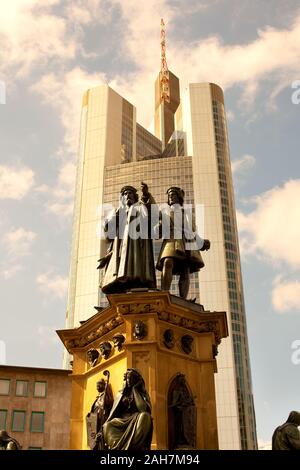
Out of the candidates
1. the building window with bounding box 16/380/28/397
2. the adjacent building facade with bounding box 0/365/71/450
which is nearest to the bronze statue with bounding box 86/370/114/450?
the adjacent building facade with bounding box 0/365/71/450

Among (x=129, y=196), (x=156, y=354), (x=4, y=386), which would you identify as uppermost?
(x=4, y=386)

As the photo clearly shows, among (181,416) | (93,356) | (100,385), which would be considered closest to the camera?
(181,416)

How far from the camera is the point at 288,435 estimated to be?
29.4 feet

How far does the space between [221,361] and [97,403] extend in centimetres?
9165

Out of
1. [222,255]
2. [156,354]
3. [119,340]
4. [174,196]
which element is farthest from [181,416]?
[222,255]

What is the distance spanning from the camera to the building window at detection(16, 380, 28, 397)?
4674 centimetres

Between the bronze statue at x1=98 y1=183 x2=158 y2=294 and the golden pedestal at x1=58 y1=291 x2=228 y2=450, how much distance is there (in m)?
0.85

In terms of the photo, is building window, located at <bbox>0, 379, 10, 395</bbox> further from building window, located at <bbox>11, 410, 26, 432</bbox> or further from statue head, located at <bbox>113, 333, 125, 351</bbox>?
statue head, located at <bbox>113, 333, 125, 351</bbox>

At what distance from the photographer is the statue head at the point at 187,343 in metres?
11.0

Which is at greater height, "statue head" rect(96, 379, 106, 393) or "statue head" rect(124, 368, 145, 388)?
"statue head" rect(96, 379, 106, 393)

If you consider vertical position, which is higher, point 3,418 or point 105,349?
point 3,418

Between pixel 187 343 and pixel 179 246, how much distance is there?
2.20m

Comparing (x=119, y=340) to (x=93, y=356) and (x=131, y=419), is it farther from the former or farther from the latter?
(x=131, y=419)

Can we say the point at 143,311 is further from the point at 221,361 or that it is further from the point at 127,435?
the point at 221,361
